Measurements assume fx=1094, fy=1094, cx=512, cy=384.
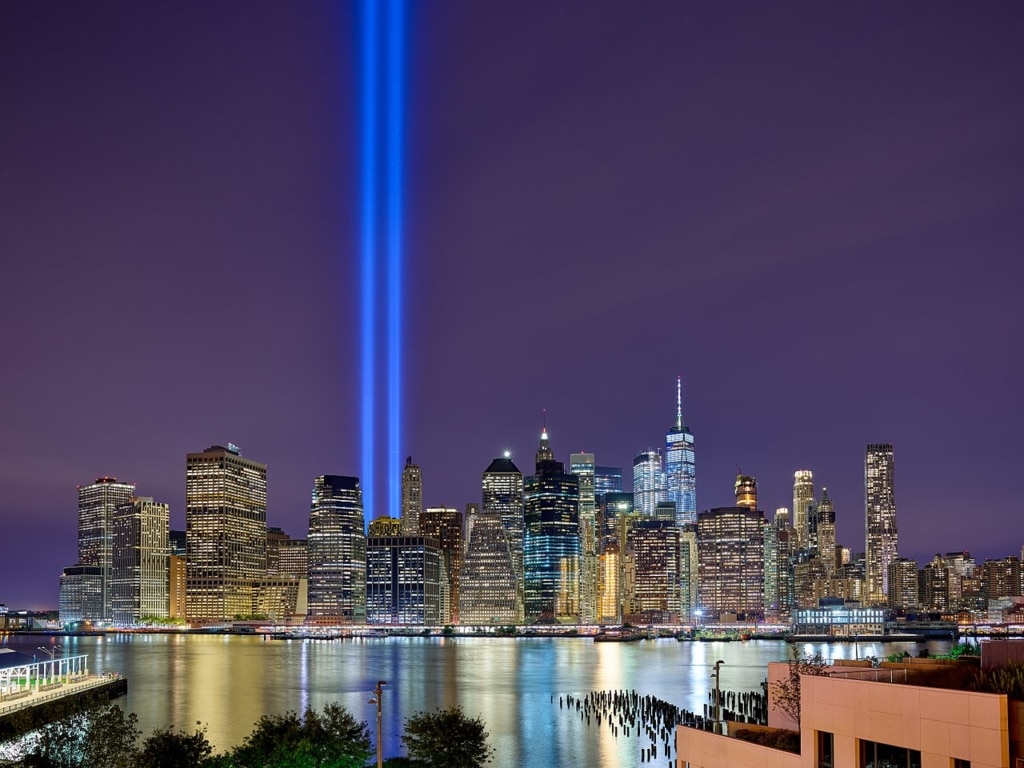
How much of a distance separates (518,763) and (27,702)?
4242cm

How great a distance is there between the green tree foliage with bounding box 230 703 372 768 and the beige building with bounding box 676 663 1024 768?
24636 millimetres

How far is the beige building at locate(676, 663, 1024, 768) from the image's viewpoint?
2522cm

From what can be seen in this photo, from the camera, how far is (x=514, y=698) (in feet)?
408

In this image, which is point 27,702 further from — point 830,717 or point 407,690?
point 830,717

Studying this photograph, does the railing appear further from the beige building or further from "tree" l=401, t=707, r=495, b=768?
the beige building

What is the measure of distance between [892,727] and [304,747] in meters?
31.3

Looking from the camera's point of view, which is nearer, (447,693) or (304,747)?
(304,747)

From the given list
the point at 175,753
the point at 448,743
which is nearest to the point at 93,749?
the point at 175,753

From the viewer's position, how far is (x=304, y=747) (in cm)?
5103

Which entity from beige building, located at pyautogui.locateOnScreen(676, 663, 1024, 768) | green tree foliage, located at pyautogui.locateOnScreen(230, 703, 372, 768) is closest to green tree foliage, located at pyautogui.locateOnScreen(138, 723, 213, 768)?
green tree foliage, located at pyautogui.locateOnScreen(230, 703, 372, 768)

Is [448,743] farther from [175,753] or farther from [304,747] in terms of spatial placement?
[175,753]

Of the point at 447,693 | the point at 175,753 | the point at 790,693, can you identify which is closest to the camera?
the point at 790,693

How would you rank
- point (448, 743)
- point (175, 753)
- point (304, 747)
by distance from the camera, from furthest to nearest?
1. point (448, 743)
2. point (175, 753)
3. point (304, 747)

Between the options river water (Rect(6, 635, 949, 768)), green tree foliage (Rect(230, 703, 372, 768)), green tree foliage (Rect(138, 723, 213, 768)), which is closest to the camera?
green tree foliage (Rect(230, 703, 372, 768))
